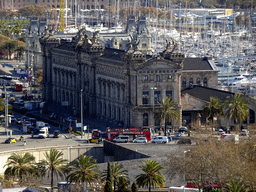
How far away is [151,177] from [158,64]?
1889 inches

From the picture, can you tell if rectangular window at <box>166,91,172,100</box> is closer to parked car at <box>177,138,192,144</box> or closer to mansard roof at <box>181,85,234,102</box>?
mansard roof at <box>181,85,234,102</box>

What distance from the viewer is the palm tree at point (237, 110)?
140 metres

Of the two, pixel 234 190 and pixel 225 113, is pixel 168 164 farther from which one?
pixel 225 113

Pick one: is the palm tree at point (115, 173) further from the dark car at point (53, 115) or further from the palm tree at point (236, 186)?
the dark car at point (53, 115)

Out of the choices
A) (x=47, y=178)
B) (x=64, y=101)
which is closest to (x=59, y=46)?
(x=64, y=101)

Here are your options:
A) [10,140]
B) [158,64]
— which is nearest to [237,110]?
[158,64]

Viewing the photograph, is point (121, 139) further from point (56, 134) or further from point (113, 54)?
point (113, 54)

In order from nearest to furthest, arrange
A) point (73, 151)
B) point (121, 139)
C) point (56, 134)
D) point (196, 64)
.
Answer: point (73, 151) → point (121, 139) → point (56, 134) → point (196, 64)

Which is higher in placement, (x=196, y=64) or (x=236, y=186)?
(x=196, y=64)

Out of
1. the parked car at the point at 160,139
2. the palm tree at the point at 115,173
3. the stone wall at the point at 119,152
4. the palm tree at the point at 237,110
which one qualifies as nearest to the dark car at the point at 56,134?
the stone wall at the point at 119,152

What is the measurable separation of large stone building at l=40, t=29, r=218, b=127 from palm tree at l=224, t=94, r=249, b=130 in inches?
345

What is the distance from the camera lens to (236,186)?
91.6 meters

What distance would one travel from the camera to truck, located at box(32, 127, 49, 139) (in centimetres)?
14225

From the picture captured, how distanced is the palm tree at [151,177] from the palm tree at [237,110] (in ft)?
134
